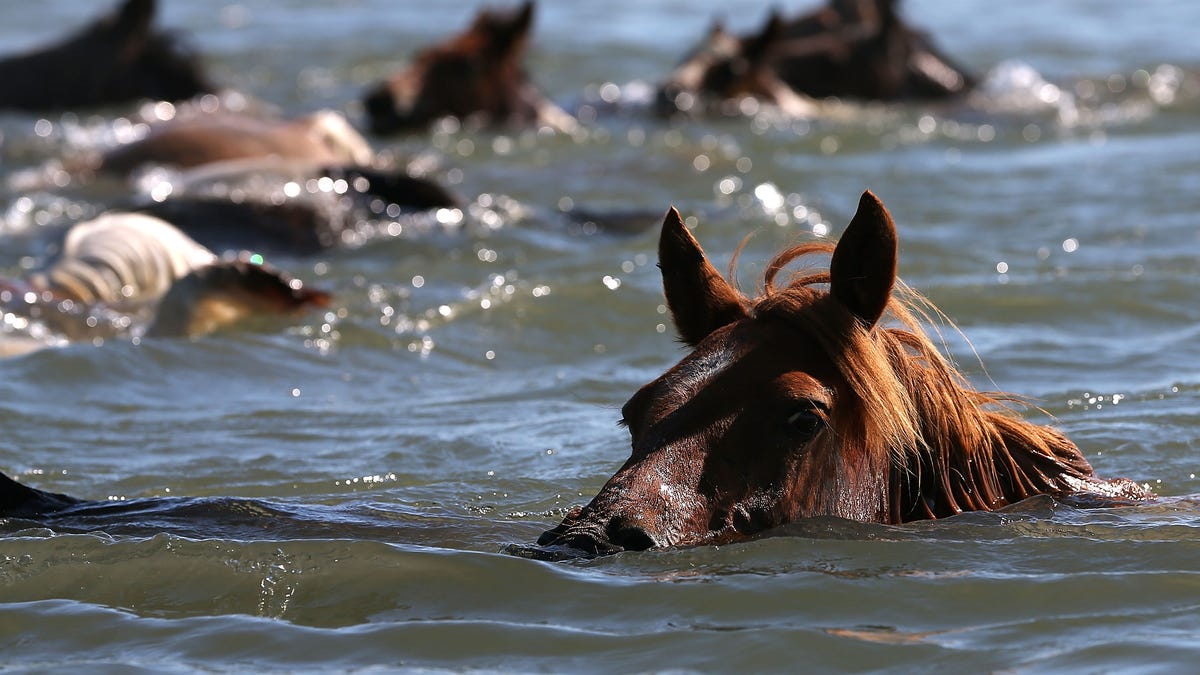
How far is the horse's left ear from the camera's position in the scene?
3.78 metres

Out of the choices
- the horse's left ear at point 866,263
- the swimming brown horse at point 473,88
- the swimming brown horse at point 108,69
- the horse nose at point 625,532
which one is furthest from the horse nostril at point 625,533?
the swimming brown horse at point 108,69

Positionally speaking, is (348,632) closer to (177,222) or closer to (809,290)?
(809,290)

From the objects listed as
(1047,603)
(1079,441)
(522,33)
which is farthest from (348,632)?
(522,33)

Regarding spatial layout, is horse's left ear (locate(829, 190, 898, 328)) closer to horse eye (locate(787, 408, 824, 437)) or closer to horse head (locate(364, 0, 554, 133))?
horse eye (locate(787, 408, 824, 437))

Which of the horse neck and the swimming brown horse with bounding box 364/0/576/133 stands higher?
the swimming brown horse with bounding box 364/0/576/133

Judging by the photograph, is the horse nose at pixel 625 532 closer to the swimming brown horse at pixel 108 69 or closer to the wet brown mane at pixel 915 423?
Answer: the wet brown mane at pixel 915 423

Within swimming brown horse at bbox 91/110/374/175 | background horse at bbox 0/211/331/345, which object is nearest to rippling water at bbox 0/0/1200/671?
background horse at bbox 0/211/331/345

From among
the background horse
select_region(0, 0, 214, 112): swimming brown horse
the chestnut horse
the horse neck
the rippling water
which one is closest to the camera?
the rippling water

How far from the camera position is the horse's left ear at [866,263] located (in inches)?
149

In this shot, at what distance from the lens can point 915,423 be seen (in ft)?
13.1

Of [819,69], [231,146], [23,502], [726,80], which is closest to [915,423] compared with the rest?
[23,502]

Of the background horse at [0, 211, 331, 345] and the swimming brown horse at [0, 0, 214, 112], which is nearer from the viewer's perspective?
the background horse at [0, 211, 331, 345]

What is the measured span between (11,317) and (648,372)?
2750 mm

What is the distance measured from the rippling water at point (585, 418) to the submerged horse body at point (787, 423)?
10 cm
